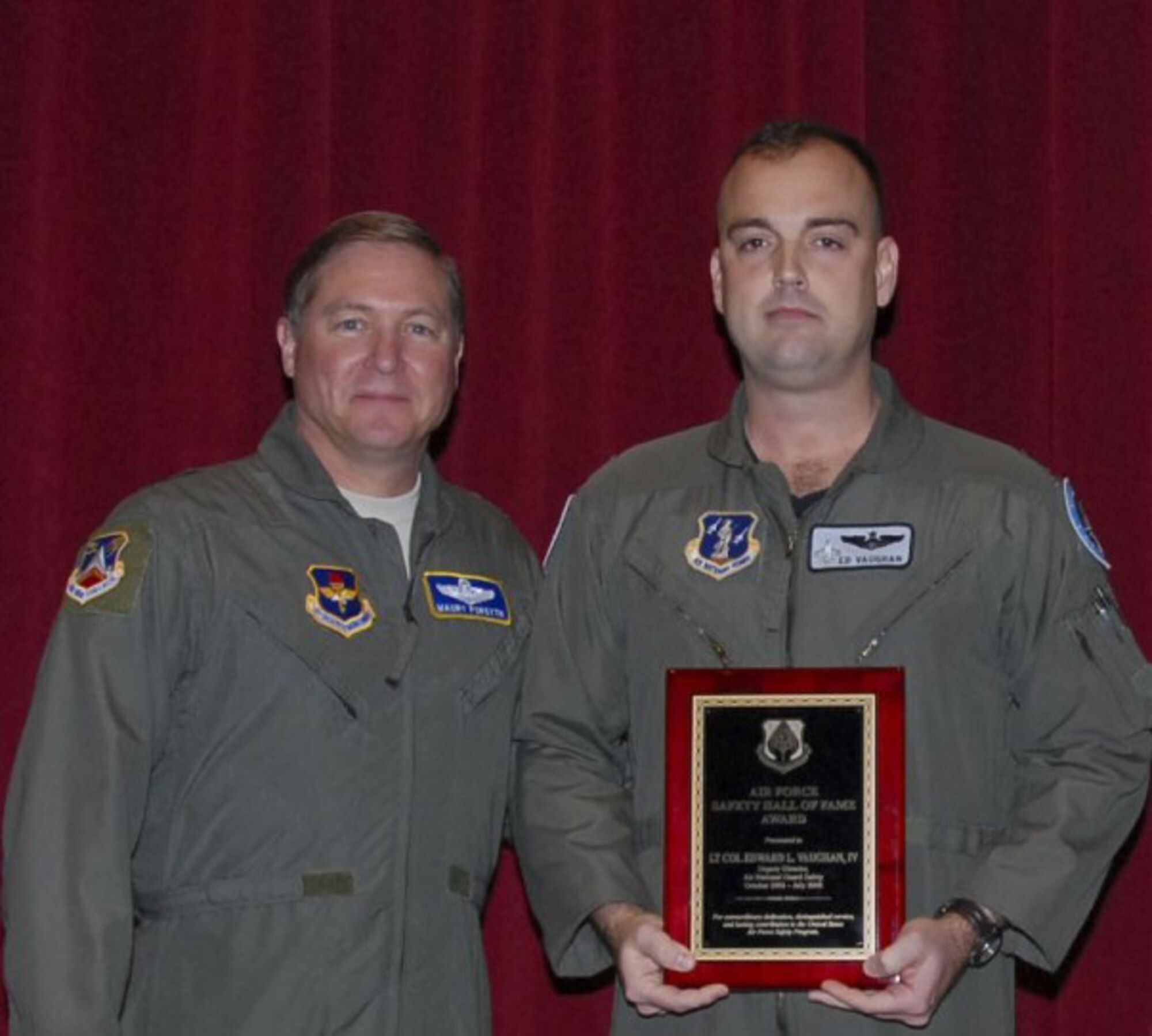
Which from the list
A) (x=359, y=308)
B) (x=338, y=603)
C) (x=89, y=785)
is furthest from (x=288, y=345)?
(x=89, y=785)

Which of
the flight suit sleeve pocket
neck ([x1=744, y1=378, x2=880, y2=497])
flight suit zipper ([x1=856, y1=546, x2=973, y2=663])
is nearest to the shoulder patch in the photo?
neck ([x1=744, y1=378, x2=880, y2=497])

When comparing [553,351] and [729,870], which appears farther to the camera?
[553,351]

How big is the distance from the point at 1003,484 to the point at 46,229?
224 centimetres

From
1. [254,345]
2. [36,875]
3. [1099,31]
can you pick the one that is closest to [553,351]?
[254,345]

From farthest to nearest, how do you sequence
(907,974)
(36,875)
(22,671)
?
(22,671)
(36,875)
(907,974)

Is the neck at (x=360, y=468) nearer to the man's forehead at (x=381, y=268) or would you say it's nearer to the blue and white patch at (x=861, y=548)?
the man's forehead at (x=381, y=268)

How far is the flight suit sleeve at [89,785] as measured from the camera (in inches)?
130

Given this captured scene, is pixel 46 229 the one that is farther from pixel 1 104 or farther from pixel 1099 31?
pixel 1099 31

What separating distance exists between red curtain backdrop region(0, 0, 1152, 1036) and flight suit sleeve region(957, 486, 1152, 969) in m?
1.04

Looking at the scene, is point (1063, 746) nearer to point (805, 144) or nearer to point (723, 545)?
point (723, 545)

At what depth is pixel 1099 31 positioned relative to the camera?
4.52 meters

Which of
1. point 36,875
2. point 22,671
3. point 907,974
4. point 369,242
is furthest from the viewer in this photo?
point 22,671

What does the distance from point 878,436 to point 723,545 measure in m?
0.34

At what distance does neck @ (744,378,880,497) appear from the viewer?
3.56 meters
